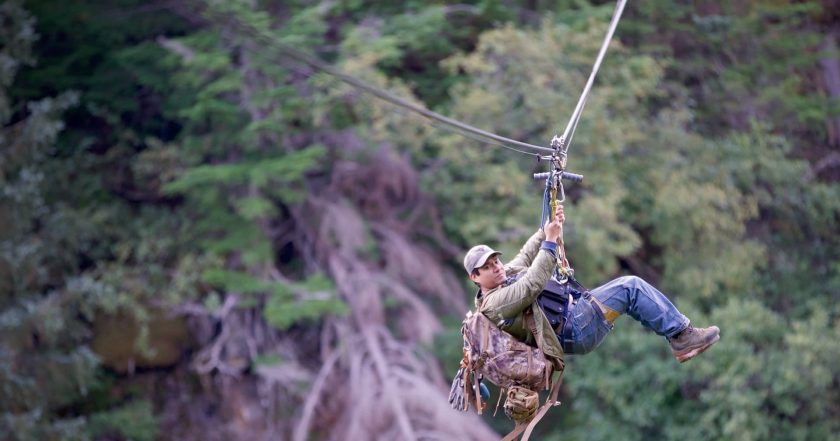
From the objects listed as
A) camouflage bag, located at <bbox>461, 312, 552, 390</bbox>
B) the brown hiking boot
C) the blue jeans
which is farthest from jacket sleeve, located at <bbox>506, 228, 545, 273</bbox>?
the brown hiking boot

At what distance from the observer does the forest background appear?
11.6m

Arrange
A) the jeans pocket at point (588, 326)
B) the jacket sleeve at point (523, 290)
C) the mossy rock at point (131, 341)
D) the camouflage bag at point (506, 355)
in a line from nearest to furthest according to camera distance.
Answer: the jacket sleeve at point (523, 290) < the camouflage bag at point (506, 355) < the jeans pocket at point (588, 326) < the mossy rock at point (131, 341)

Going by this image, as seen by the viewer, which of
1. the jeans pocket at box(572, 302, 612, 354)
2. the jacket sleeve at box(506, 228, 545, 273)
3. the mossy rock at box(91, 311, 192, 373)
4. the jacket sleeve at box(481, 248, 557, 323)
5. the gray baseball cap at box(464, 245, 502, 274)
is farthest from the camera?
the mossy rock at box(91, 311, 192, 373)

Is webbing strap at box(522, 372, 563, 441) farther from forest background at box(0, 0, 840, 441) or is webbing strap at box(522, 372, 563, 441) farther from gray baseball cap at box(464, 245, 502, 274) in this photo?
forest background at box(0, 0, 840, 441)

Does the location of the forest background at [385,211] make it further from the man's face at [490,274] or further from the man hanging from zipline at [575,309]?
the man's face at [490,274]

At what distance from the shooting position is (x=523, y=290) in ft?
16.4

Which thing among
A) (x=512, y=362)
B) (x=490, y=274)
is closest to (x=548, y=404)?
(x=512, y=362)

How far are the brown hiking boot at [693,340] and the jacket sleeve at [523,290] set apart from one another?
820 millimetres

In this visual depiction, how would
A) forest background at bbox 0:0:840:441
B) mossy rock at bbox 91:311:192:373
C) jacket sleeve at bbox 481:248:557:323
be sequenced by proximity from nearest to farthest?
1. jacket sleeve at bbox 481:248:557:323
2. forest background at bbox 0:0:840:441
3. mossy rock at bbox 91:311:192:373

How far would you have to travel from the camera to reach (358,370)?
1170 cm

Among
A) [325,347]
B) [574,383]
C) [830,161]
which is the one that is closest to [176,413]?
[325,347]

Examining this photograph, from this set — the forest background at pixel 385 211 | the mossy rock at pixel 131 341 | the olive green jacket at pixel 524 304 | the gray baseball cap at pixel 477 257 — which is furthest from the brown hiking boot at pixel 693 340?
the mossy rock at pixel 131 341

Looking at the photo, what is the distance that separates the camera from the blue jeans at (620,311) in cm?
529

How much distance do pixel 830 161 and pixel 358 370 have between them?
6.53 metres
